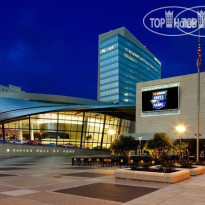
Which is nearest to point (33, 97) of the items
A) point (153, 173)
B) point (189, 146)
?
point (189, 146)

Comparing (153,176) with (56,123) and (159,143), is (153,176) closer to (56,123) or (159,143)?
(159,143)

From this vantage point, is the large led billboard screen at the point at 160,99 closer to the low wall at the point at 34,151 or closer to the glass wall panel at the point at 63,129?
the glass wall panel at the point at 63,129

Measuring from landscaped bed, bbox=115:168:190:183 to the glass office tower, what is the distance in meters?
122

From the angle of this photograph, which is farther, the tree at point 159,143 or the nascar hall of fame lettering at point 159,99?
the nascar hall of fame lettering at point 159,99

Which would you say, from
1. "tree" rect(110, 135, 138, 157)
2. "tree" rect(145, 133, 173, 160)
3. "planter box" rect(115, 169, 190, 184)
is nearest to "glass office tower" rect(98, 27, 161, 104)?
"tree" rect(110, 135, 138, 157)

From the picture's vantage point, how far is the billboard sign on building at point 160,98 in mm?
51344

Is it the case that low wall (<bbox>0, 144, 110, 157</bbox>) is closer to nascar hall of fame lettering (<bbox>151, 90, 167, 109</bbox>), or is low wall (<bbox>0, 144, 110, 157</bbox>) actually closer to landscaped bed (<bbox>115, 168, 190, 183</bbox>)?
nascar hall of fame lettering (<bbox>151, 90, 167, 109</bbox>)

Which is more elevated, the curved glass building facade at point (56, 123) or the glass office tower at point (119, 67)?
the glass office tower at point (119, 67)

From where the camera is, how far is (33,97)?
280ft

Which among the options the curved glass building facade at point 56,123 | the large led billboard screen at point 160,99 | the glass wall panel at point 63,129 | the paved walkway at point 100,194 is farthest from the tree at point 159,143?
the glass wall panel at point 63,129

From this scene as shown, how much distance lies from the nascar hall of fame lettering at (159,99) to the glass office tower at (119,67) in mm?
83810

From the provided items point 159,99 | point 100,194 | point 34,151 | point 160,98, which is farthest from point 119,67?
point 100,194

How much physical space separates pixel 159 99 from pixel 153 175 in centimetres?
3914

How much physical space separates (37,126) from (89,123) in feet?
39.9
